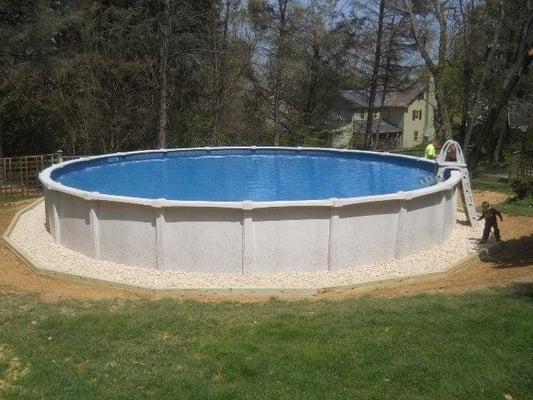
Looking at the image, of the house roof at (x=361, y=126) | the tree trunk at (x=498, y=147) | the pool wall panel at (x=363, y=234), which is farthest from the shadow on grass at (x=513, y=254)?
the house roof at (x=361, y=126)

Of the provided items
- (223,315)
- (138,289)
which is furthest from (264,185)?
(223,315)

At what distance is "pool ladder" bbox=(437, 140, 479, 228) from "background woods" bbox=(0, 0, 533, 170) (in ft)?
15.2

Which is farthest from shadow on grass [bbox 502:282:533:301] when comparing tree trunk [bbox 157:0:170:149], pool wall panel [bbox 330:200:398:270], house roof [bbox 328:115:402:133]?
house roof [bbox 328:115:402:133]

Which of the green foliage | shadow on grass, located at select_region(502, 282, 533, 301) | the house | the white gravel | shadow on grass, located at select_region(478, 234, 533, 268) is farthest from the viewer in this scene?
the house

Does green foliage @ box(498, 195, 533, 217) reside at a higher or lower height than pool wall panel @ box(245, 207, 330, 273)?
Answer: lower

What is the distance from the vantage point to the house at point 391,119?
50875mm

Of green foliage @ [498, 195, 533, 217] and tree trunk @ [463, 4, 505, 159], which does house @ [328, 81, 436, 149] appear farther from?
green foliage @ [498, 195, 533, 217]

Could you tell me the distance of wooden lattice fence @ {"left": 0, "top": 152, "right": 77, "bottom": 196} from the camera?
2208 centimetres

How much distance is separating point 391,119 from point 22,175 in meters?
46.7

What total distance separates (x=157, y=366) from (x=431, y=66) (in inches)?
977

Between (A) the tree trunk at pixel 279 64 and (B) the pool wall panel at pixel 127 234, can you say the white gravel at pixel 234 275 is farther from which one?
(A) the tree trunk at pixel 279 64

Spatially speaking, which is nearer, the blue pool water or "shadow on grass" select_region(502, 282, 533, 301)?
"shadow on grass" select_region(502, 282, 533, 301)

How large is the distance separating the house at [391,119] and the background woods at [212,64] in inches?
277

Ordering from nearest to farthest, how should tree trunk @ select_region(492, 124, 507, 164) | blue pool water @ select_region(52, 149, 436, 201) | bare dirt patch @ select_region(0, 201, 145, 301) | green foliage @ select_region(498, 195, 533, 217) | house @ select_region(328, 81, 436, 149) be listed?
bare dirt patch @ select_region(0, 201, 145, 301)
green foliage @ select_region(498, 195, 533, 217)
blue pool water @ select_region(52, 149, 436, 201)
tree trunk @ select_region(492, 124, 507, 164)
house @ select_region(328, 81, 436, 149)
